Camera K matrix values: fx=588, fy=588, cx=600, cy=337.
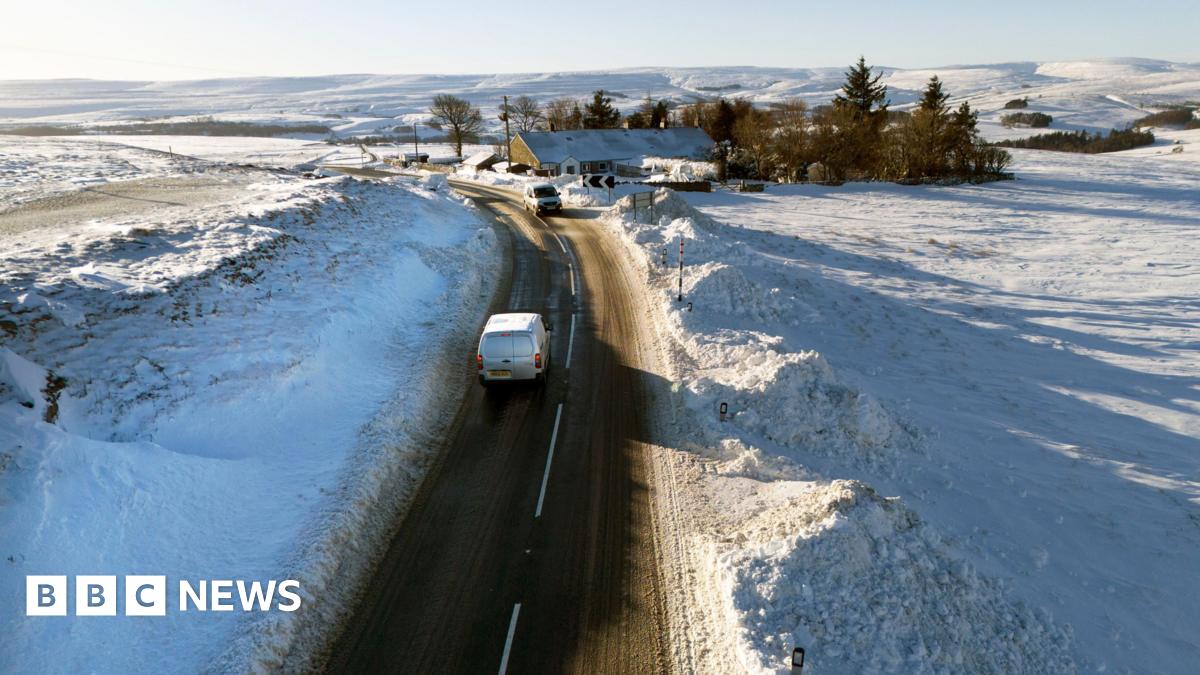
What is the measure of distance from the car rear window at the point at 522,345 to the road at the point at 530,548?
1.18m

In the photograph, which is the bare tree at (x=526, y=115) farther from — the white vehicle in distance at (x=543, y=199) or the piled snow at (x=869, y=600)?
the piled snow at (x=869, y=600)

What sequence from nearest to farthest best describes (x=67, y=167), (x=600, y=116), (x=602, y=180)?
(x=67, y=167) < (x=602, y=180) < (x=600, y=116)

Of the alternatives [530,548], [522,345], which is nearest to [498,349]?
[522,345]

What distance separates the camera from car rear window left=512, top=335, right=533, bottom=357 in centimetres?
1452

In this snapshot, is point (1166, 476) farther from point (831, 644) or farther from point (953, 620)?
point (831, 644)

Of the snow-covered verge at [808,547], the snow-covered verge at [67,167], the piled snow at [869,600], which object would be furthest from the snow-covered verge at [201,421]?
the snow-covered verge at [67,167]

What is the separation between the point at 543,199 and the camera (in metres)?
37.8

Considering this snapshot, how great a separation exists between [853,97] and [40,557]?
7882 cm

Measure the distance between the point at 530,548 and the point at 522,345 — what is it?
19.2ft

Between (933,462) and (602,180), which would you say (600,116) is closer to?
(602,180)

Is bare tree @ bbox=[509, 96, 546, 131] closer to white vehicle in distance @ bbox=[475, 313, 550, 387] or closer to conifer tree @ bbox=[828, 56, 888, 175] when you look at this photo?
conifer tree @ bbox=[828, 56, 888, 175]

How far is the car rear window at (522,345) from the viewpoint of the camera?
1452cm

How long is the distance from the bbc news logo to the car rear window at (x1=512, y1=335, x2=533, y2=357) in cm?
715

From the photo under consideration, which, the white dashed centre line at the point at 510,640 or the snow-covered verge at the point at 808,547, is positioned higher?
the snow-covered verge at the point at 808,547
